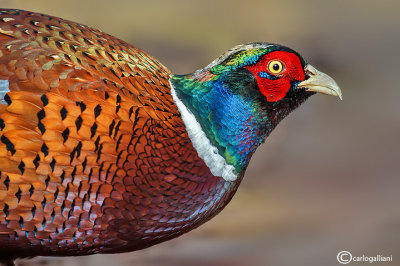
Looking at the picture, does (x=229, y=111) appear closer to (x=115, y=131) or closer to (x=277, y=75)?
(x=277, y=75)

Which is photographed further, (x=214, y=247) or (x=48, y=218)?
(x=214, y=247)

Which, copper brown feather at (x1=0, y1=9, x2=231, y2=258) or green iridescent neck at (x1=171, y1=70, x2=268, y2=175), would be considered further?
green iridescent neck at (x1=171, y1=70, x2=268, y2=175)

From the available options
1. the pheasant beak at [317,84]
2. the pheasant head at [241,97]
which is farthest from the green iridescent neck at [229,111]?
the pheasant beak at [317,84]

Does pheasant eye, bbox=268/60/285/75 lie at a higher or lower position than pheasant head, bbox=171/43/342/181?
higher

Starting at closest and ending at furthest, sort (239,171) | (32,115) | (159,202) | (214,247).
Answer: (32,115) → (159,202) → (239,171) → (214,247)

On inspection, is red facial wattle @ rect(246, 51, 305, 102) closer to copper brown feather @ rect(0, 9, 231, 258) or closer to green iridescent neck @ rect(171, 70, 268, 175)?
green iridescent neck @ rect(171, 70, 268, 175)

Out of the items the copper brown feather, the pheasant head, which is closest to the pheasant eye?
the pheasant head

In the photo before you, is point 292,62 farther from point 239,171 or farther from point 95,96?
point 95,96

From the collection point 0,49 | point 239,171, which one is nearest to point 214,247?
point 239,171

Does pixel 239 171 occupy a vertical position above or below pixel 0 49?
below
